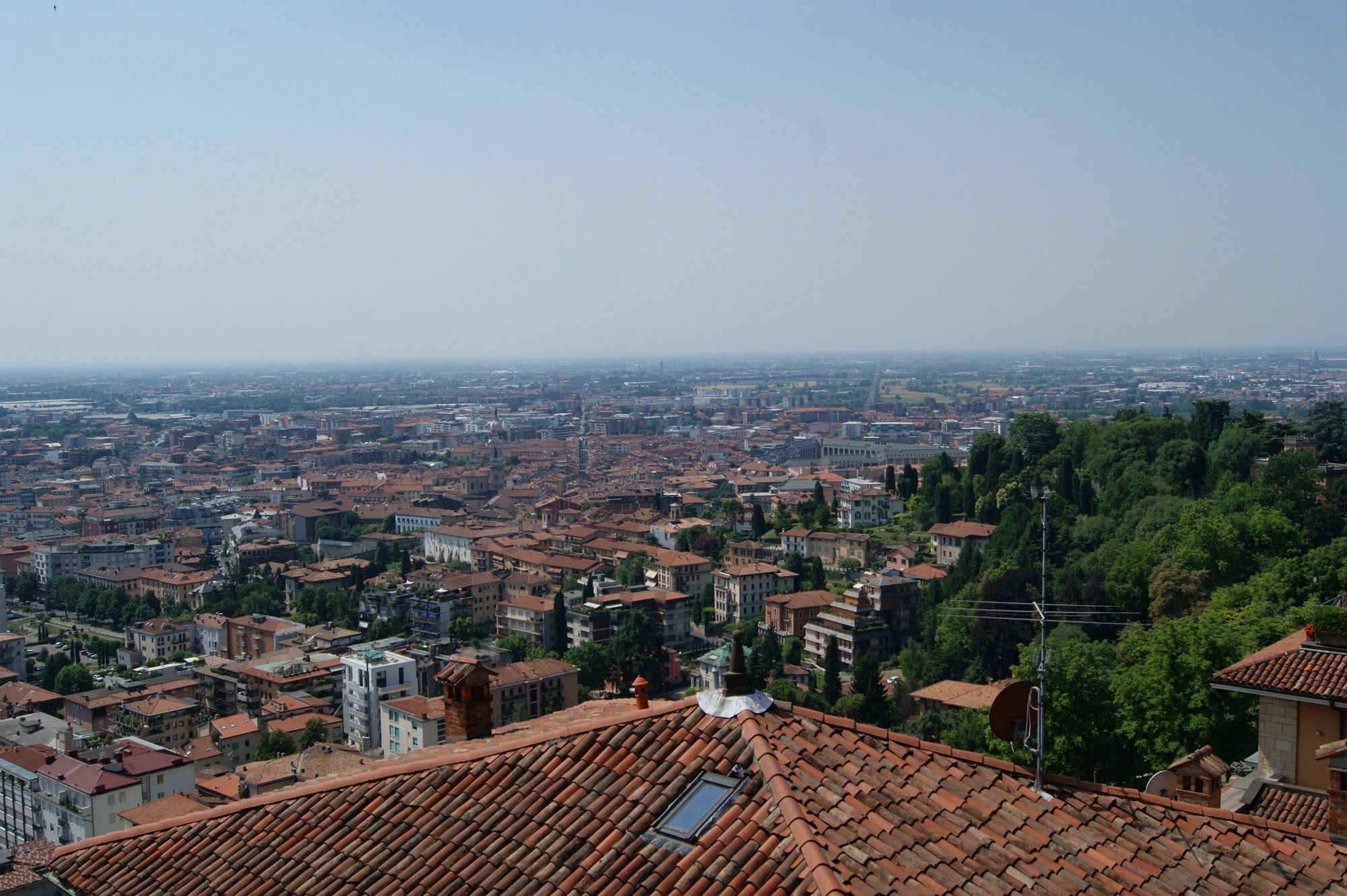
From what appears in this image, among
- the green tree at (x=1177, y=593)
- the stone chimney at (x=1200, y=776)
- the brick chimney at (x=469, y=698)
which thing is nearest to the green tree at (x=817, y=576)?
the green tree at (x=1177, y=593)

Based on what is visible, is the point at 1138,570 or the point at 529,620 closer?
the point at 1138,570

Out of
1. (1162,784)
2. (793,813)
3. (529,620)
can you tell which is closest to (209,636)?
(529,620)

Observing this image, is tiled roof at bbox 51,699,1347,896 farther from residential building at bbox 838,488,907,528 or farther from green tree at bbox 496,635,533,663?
residential building at bbox 838,488,907,528

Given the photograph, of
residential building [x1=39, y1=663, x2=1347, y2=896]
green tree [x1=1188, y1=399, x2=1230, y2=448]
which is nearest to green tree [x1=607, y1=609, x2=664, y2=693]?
green tree [x1=1188, y1=399, x2=1230, y2=448]

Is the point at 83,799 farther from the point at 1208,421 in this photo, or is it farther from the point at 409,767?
the point at 1208,421

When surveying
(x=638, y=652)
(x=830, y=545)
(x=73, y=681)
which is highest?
(x=830, y=545)
